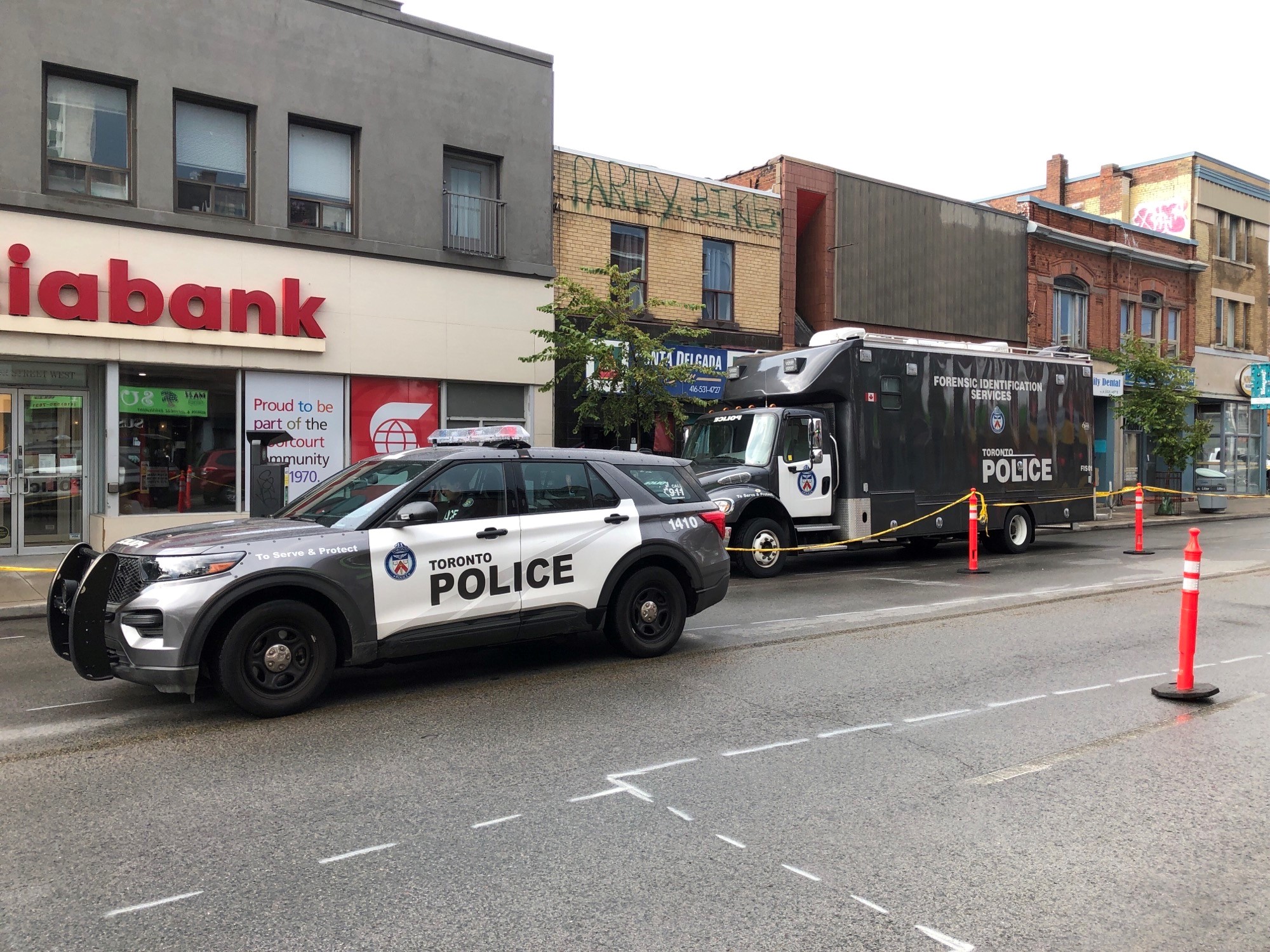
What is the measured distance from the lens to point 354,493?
23.8 ft

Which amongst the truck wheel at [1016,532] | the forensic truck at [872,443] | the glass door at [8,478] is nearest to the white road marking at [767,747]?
the forensic truck at [872,443]

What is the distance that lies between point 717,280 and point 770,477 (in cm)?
928

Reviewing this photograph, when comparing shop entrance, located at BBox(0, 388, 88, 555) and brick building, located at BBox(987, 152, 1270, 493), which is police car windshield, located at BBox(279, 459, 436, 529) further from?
brick building, located at BBox(987, 152, 1270, 493)

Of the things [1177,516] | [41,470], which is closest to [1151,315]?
[1177,516]

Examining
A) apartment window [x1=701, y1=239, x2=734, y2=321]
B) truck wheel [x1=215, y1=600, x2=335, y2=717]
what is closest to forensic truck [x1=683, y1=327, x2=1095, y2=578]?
apartment window [x1=701, y1=239, x2=734, y2=321]

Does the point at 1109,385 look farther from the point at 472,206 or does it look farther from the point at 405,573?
the point at 405,573

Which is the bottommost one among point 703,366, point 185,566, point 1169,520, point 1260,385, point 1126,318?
point 1169,520

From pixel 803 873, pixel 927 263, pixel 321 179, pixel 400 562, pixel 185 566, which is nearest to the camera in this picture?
pixel 803 873

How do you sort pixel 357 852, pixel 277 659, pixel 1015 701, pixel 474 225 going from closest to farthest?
pixel 357 852 < pixel 277 659 < pixel 1015 701 < pixel 474 225

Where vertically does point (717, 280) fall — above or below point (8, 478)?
above

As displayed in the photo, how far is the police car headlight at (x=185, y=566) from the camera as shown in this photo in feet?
19.8

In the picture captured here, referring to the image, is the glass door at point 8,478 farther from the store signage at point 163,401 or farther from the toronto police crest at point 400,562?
the toronto police crest at point 400,562

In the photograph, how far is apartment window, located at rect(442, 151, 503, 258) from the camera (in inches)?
711

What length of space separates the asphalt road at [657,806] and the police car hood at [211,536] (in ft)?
3.62
